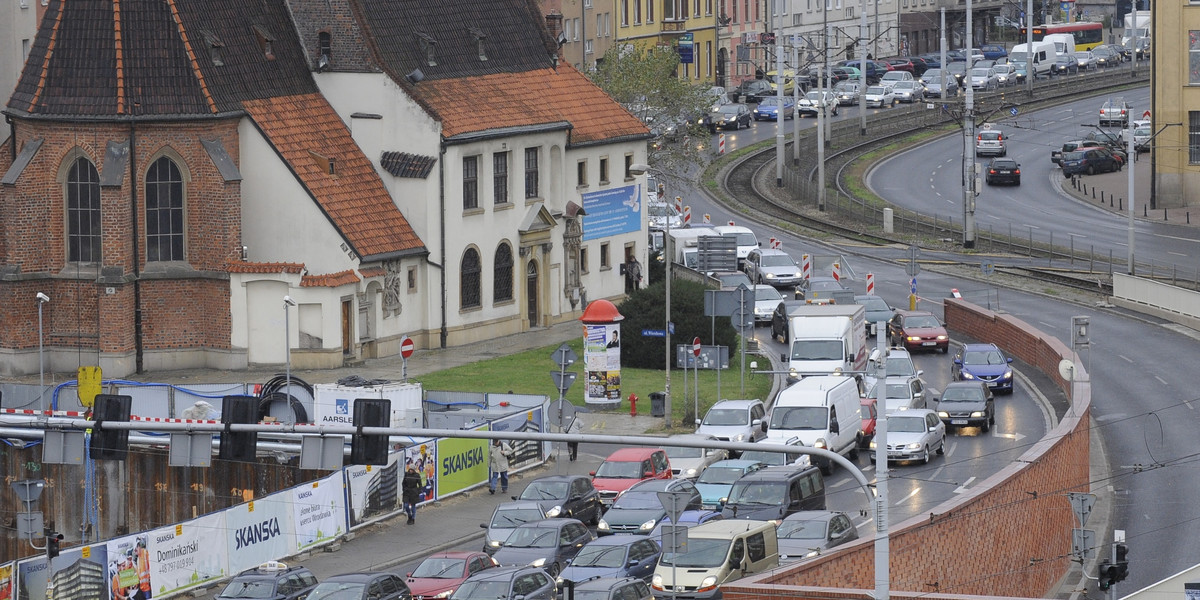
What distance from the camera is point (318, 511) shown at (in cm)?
4572

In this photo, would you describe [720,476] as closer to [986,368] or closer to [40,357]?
[986,368]

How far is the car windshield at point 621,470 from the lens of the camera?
48562mm

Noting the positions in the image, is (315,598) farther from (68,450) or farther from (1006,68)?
(1006,68)

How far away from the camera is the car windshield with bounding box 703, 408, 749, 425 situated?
53000 mm

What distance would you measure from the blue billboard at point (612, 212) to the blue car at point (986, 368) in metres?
18.7

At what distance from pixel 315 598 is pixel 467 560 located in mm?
3629

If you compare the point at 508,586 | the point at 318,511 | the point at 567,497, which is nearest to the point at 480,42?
the point at 318,511

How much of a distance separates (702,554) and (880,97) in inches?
3759

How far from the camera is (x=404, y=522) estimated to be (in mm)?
48625

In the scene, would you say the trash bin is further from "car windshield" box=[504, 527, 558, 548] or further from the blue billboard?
"car windshield" box=[504, 527, 558, 548]

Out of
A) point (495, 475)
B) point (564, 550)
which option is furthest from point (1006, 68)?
point (564, 550)

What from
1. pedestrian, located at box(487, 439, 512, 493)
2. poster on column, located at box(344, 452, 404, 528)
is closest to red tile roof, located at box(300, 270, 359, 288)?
pedestrian, located at box(487, 439, 512, 493)

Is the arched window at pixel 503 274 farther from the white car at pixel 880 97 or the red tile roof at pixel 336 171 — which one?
the white car at pixel 880 97

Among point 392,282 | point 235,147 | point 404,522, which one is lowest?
point 404,522
